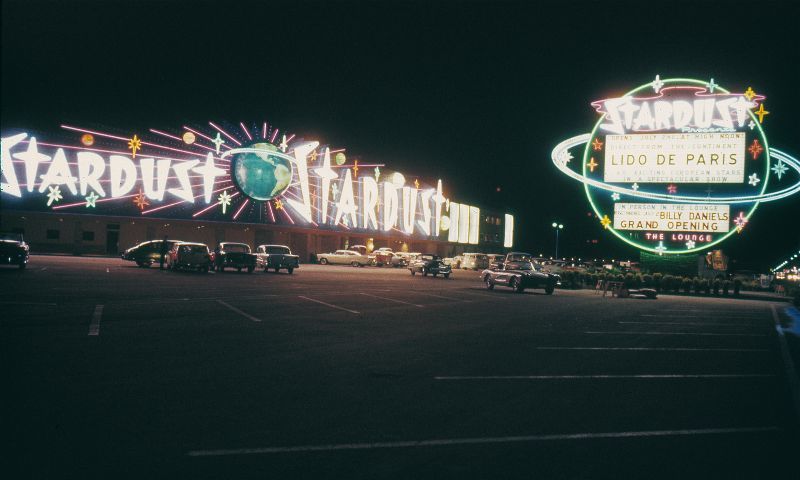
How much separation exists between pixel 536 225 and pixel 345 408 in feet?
475

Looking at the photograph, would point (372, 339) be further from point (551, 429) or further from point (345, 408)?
point (551, 429)

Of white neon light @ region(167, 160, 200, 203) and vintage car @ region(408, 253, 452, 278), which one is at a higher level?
white neon light @ region(167, 160, 200, 203)

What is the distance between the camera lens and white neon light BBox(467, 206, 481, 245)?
349 ft

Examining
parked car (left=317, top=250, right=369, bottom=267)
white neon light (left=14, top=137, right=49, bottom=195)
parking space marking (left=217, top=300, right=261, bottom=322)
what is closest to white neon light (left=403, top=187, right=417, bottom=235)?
parked car (left=317, top=250, right=369, bottom=267)

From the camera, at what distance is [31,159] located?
170 ft

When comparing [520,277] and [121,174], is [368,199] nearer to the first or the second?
[121,174]

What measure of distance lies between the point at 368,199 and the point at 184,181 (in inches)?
842

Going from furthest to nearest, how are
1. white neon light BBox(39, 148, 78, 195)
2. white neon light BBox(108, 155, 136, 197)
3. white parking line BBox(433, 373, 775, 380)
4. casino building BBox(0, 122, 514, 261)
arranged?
white neon light BBox(108, 155, 136, 197) < casino building BBox(0, 122, 514, 261) < white neon light BBox(39, 148, 78, 195) < white parking line BBox(433, 373, 775, 380)

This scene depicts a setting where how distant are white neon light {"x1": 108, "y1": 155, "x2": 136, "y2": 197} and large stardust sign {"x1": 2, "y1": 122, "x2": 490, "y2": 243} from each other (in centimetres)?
8

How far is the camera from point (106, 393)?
7414 mm

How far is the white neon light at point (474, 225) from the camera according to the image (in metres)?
107

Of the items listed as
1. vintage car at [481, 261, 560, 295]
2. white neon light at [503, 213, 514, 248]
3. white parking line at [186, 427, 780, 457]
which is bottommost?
Answer: white parking line at [186, 427, 780, 457]

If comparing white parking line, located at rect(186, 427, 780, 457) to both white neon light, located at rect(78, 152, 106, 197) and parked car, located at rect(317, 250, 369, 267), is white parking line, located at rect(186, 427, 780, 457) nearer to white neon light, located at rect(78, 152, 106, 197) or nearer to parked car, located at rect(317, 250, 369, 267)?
white neon light, located at rect(78, 152, 106, 197)

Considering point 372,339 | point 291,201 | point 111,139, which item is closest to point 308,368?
point 372,339
